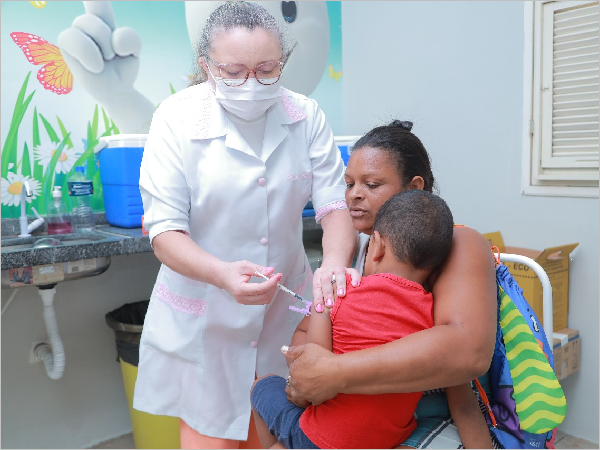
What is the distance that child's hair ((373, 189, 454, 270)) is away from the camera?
109cm

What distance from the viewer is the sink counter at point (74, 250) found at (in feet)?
6.85

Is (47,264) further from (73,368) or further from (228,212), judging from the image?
(228,212)

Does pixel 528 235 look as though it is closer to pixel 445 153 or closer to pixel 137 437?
pixel 445 153

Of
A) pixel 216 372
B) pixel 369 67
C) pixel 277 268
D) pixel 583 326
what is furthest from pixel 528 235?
pixel 216 372

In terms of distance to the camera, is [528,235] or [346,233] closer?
[346,233]

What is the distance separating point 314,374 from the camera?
3.39ft

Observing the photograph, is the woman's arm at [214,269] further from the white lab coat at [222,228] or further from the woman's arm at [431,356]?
the woman's arm at [431,356]

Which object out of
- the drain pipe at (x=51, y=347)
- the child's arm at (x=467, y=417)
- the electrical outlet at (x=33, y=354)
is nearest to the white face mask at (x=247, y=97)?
the child's arm at (x=467, y=417)

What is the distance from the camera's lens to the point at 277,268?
164 centimetres

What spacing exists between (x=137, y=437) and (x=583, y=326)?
2.23 metres

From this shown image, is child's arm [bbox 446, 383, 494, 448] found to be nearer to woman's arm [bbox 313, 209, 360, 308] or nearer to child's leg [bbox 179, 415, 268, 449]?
woman's arm [bbox 313, 209, 360, 308]

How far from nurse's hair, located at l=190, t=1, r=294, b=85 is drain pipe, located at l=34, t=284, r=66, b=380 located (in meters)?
1.50

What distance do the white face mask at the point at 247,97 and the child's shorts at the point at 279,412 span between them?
0.71 m

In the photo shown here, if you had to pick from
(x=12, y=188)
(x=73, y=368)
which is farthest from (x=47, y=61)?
(x=73, y=368)
